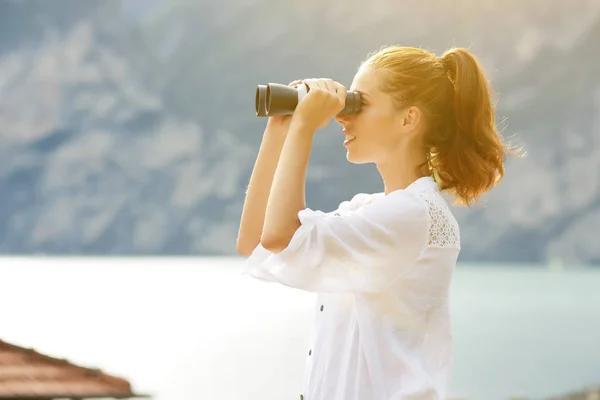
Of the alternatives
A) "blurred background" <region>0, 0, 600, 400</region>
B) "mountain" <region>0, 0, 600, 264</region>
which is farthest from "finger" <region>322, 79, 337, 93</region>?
"mountain" <region>0, 0, 600, 264</region>

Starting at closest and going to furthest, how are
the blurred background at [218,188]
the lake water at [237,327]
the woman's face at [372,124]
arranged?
the woman's face at [372,124], the lake water at [237,327], the blurred background at [218,188]

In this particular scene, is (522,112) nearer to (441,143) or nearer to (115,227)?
(115,227)

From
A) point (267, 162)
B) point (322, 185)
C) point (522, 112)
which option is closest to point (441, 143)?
point (267, 162)

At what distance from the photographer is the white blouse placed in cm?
93

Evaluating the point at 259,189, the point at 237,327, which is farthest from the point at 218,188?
the point at 259,189

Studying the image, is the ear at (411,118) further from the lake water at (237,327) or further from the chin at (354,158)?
the lake water at (237,327)

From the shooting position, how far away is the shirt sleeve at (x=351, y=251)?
917 mm

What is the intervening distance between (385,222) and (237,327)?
794 inches

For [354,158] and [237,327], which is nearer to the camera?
[354,158]

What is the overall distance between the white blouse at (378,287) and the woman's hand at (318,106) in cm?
11

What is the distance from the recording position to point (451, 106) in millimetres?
1085

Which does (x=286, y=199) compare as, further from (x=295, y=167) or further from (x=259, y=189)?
(x=259, y=189)

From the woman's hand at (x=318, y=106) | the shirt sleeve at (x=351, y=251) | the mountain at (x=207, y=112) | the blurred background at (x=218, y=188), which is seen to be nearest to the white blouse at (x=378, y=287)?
the shirt sleeve at (x=351, y=251)

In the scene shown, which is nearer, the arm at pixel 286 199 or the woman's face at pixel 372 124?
the arm at pixel 286 199
